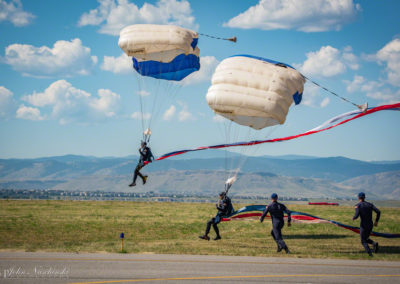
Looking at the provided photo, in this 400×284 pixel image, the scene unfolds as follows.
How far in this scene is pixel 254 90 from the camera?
2178cm

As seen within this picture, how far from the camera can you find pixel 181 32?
84.2 ft

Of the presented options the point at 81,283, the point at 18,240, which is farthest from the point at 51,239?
the point at 81,283

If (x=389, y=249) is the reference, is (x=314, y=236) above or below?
below

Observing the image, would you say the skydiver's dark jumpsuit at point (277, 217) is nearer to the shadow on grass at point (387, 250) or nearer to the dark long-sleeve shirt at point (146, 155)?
the shadow on grass at point (387, 250)

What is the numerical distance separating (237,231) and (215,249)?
8.56m

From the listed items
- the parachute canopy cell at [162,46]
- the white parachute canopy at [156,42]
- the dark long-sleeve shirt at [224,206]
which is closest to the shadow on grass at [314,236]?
the dark long-sleeve shirt at [224,206]

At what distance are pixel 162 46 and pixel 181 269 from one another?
14.1 metres

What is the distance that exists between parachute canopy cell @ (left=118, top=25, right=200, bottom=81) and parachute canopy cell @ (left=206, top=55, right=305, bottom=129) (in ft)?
12.1

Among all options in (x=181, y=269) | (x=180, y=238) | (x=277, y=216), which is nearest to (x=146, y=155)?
(x=180, y=238)

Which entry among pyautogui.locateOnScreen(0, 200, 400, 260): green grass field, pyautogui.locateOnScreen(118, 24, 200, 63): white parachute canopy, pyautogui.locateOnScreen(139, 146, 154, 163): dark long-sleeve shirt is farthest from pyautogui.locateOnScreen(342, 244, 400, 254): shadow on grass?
pyautogui.locateOnScreen(118, 24, 200, 63): white parachute canopy

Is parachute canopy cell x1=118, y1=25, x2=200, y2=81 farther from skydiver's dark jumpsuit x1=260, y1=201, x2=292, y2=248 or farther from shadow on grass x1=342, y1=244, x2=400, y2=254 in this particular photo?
shadow on grass x1=342, y1=244, x2=400, y2=254

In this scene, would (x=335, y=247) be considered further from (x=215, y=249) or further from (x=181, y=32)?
(x=181, y=32)

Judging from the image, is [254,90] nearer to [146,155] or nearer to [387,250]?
[146,155]

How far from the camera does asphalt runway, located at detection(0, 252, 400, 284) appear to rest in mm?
12797
